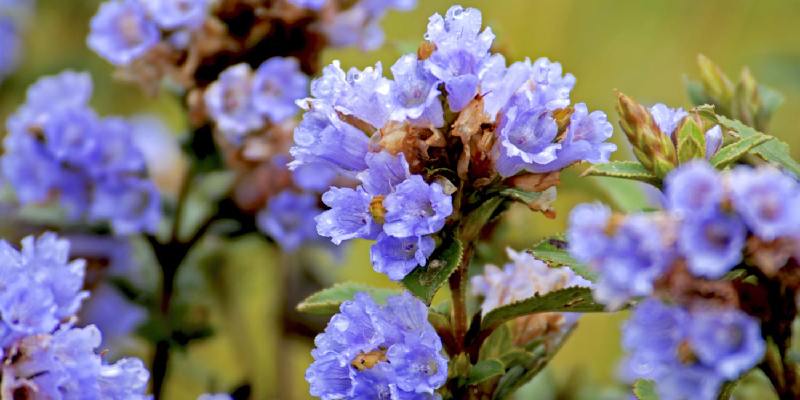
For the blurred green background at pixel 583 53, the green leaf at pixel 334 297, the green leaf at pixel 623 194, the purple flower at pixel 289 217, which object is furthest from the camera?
the blurred green background at pixel 583 53

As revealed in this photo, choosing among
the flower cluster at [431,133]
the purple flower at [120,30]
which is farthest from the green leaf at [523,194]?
the purple flower at [120,30]

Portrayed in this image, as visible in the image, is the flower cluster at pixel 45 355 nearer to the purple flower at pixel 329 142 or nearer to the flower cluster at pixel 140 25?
the purple flower at pixel 329 142

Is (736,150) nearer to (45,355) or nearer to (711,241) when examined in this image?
(711,241)

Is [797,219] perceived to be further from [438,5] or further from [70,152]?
[438,5]

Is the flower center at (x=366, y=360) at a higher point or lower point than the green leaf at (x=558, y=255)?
lower

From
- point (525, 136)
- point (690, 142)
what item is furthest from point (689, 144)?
point (525, 136)

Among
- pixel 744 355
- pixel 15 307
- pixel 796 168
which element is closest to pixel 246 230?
pixel 15 307
